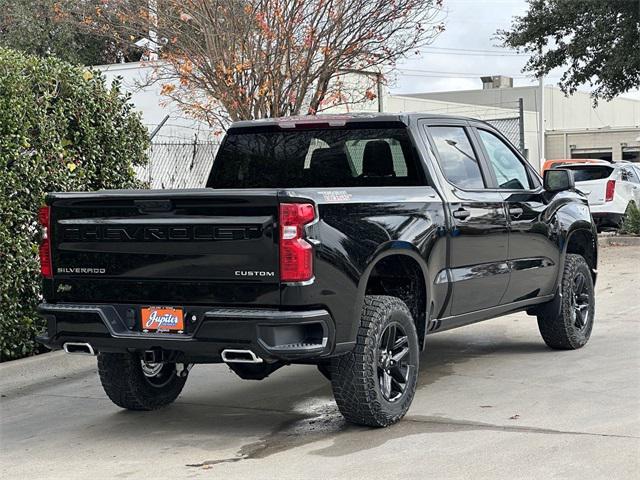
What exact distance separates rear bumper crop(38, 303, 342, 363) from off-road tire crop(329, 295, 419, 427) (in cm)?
24

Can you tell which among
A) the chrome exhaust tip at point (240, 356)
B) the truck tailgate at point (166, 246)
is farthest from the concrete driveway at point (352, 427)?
the truck tailgate at point (166, 246)

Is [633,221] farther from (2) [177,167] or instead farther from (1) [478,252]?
(1) [478,252]

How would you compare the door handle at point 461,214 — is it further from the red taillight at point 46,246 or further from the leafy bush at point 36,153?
the leafy bush at point 36,153

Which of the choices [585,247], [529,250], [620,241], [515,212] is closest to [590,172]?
[620,241]

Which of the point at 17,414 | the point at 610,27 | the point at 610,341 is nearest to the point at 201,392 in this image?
the point at 17,414

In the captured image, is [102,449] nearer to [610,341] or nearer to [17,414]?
[17,414]

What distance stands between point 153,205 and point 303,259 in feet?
3.30

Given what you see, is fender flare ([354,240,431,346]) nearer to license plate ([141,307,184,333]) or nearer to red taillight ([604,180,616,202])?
license plate ([141,307,184,333])

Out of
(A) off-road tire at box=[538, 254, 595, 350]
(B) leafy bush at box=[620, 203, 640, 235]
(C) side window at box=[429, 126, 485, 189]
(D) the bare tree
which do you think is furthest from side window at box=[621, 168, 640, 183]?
(C) side window at box=[429, 126, 485, 189]

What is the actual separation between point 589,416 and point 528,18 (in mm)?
18449

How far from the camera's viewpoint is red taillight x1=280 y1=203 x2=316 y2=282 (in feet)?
19.7

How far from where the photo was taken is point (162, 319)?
634cm

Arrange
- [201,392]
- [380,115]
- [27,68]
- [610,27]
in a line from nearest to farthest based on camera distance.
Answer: [380,115] → [201,392] → [27,68] → [610,27]

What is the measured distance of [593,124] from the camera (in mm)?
60406
